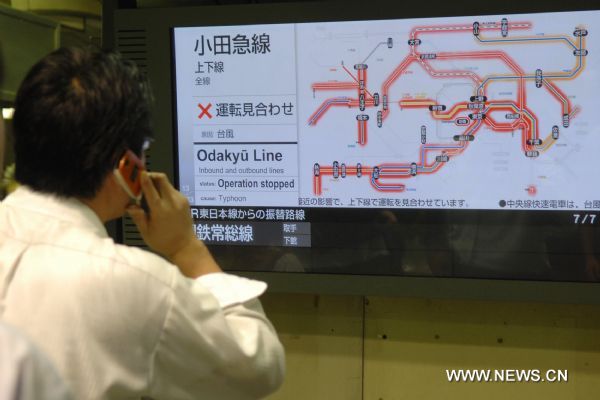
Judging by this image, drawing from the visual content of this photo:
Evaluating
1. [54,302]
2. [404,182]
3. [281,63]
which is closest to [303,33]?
[281,63]

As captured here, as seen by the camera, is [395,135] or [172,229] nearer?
[172,229]

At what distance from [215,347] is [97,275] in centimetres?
19

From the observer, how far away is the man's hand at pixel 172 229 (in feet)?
3.76

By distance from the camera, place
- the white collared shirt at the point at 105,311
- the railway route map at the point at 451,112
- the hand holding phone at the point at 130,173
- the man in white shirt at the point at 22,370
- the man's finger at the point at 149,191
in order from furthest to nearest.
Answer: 1. the railway route map at the point at 451,112
2. the man's finger at the point at 149,191
3. the hand holding phone at the point at 130,173
4. the white collared shirt at the point at 105,311
5. the man in white shirt at the point at 22,370

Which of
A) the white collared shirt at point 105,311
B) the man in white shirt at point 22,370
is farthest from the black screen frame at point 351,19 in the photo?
the man in white shirt at point 22,370

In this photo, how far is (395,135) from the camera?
1.80 meters

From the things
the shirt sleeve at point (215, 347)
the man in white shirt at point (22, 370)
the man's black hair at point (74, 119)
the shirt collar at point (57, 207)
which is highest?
the man's black hair at point (74, 119)

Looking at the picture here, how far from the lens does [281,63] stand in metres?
1.84

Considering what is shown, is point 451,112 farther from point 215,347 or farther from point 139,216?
point 215,347

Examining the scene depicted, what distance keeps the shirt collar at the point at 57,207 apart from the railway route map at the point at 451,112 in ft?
3.11

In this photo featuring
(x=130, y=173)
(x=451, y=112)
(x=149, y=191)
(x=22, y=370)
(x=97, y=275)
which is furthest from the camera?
(x=451, y=112)

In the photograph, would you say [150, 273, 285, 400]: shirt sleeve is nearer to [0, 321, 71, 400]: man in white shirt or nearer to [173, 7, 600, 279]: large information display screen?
[0, 321, 71, 400]: man in white shirt

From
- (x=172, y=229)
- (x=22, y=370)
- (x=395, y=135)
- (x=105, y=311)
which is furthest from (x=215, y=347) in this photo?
(x=395, y=135)

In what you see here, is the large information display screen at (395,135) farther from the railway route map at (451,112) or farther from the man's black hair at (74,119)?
the man's black hair at (74,119)
